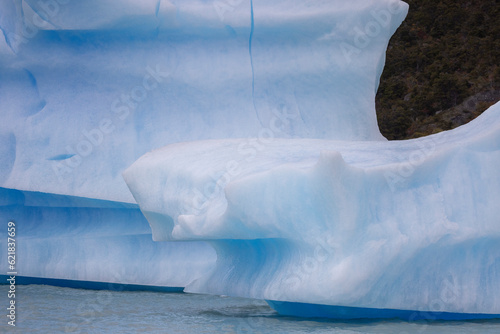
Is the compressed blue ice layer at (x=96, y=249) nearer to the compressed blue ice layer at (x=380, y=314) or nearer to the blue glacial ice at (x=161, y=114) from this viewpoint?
the blue glacial ice at (x=161, y=114)

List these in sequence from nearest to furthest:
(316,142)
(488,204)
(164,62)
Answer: (488,204) < (316,142) < (164,62)

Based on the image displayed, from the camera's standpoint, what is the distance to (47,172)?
5898 mm

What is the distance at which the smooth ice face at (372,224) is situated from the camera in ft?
11.1

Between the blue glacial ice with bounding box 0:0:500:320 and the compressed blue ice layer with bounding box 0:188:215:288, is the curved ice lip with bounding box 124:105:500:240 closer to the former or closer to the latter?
the blue glacial ice with bounding box 0:0:500:320

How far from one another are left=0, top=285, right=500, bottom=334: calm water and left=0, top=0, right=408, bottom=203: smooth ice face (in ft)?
3.60

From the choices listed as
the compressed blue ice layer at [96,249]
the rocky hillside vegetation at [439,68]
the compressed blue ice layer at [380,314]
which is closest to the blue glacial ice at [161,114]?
the compressed blue ice layer at [96,249]

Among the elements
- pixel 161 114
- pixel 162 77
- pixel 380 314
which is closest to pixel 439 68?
pixel 162 77

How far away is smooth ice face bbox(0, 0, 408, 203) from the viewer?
19.8ft

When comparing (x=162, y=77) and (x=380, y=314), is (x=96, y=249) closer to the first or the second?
(x=162, y=77)

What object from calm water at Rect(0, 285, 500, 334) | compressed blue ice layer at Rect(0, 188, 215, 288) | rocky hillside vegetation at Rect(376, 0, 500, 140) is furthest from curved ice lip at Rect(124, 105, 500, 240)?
rocky hillside vegetation at Rect(376, 0, 500, 140)

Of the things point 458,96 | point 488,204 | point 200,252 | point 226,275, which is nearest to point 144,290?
point 200,252

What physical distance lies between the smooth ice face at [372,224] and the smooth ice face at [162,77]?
2.29 meters

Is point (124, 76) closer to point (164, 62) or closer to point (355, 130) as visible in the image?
point (164, 62)

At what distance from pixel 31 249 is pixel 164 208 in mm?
2324
